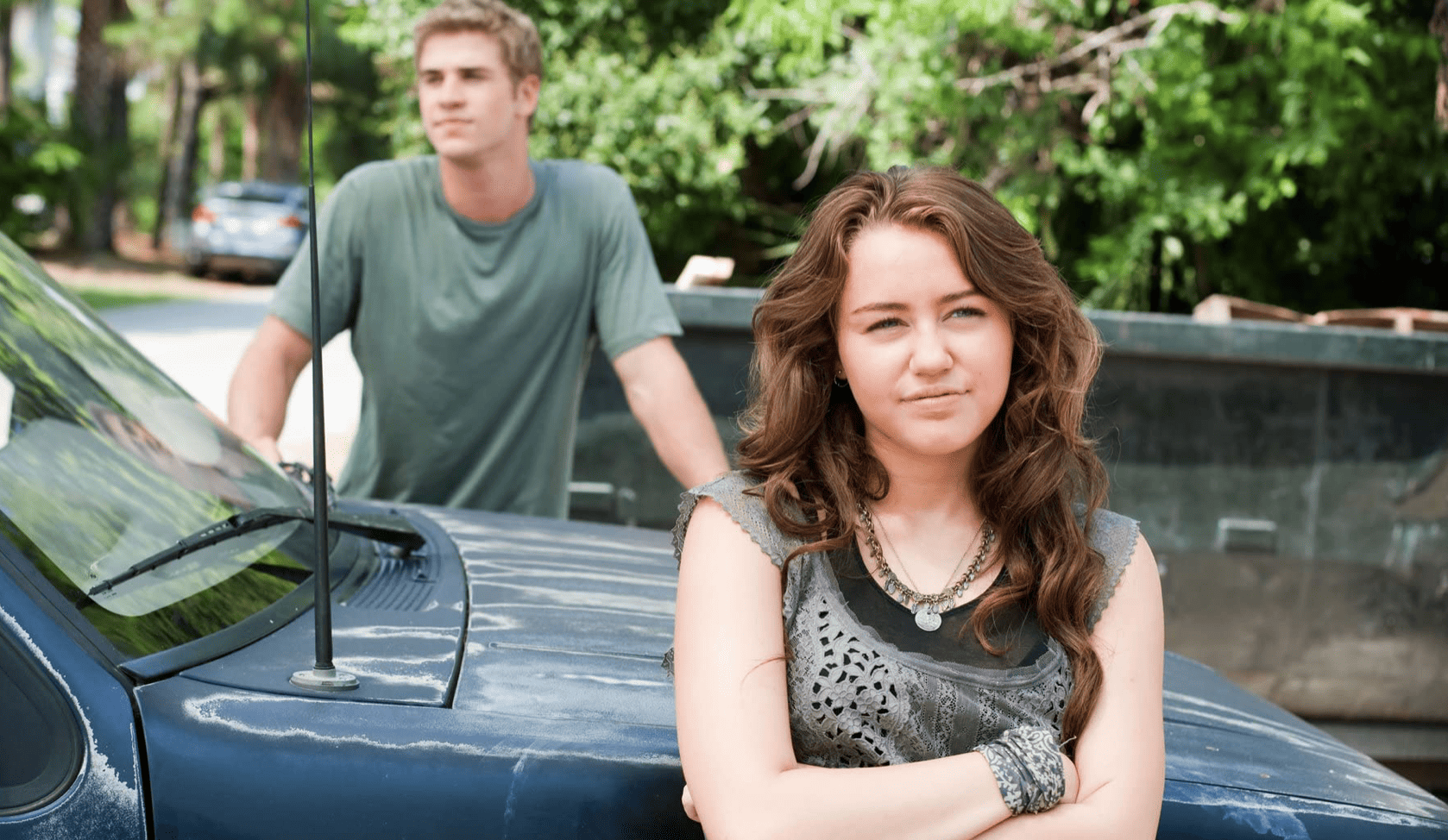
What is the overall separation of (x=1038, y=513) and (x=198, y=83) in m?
40.8

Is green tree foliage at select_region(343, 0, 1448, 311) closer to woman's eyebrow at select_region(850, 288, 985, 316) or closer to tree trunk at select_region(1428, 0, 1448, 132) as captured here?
tree trunk at select_region(1428, 0, 1448, 132)

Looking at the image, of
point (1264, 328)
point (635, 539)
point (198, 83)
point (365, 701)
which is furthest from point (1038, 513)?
point (198, 83)

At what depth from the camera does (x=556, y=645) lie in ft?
6.71

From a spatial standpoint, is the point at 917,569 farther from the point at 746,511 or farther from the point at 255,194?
the point at 255,194

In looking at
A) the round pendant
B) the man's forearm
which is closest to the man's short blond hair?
the man's forearm

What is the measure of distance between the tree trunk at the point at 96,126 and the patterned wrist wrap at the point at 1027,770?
28673 mm

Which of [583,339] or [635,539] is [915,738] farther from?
[583,339]

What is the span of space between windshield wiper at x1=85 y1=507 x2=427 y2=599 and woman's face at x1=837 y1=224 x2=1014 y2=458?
0.93 metres

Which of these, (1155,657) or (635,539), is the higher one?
(1155,657)

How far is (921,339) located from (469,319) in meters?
1.93

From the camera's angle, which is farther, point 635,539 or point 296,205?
point 296,205

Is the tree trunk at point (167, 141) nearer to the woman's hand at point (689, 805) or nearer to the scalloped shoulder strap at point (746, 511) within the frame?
the scalloped shoulder strap at point (746, 511)

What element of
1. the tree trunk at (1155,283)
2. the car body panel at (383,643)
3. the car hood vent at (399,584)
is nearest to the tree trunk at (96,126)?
the tree trunk at (1155,283)

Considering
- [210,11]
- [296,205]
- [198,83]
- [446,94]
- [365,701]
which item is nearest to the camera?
[365,701]
